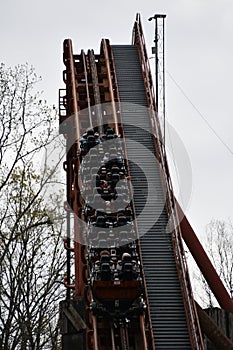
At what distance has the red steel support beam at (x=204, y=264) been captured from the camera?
989 inches

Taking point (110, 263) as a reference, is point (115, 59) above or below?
above

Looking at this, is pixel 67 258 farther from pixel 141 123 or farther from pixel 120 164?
pixel 141 123

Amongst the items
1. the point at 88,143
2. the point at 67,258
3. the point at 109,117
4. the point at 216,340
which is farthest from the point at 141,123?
the point at 216,340

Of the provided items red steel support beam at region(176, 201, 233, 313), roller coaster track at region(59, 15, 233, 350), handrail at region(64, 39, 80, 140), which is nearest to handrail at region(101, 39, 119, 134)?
roller coaster track at region(59, 15, 233, 350)

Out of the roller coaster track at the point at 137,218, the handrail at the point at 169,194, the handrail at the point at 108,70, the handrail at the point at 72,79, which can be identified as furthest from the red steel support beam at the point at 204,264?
the handrail at the point at 72,79

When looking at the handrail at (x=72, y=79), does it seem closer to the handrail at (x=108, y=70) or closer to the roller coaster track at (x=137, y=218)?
the roller coaster track at (x=137, y=218)

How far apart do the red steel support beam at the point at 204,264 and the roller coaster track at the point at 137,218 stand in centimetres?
3

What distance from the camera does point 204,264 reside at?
25.7 metres

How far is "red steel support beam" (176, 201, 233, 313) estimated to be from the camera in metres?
25.1

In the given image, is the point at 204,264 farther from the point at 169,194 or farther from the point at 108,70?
the point at 108,70

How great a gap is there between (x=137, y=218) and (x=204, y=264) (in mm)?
3007

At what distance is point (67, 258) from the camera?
985 inches

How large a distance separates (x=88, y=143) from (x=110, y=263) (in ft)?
Result: 18.8

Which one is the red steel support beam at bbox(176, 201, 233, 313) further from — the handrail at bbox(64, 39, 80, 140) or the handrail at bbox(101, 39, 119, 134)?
the handrail at bbox(64, 39, 80, 140)
